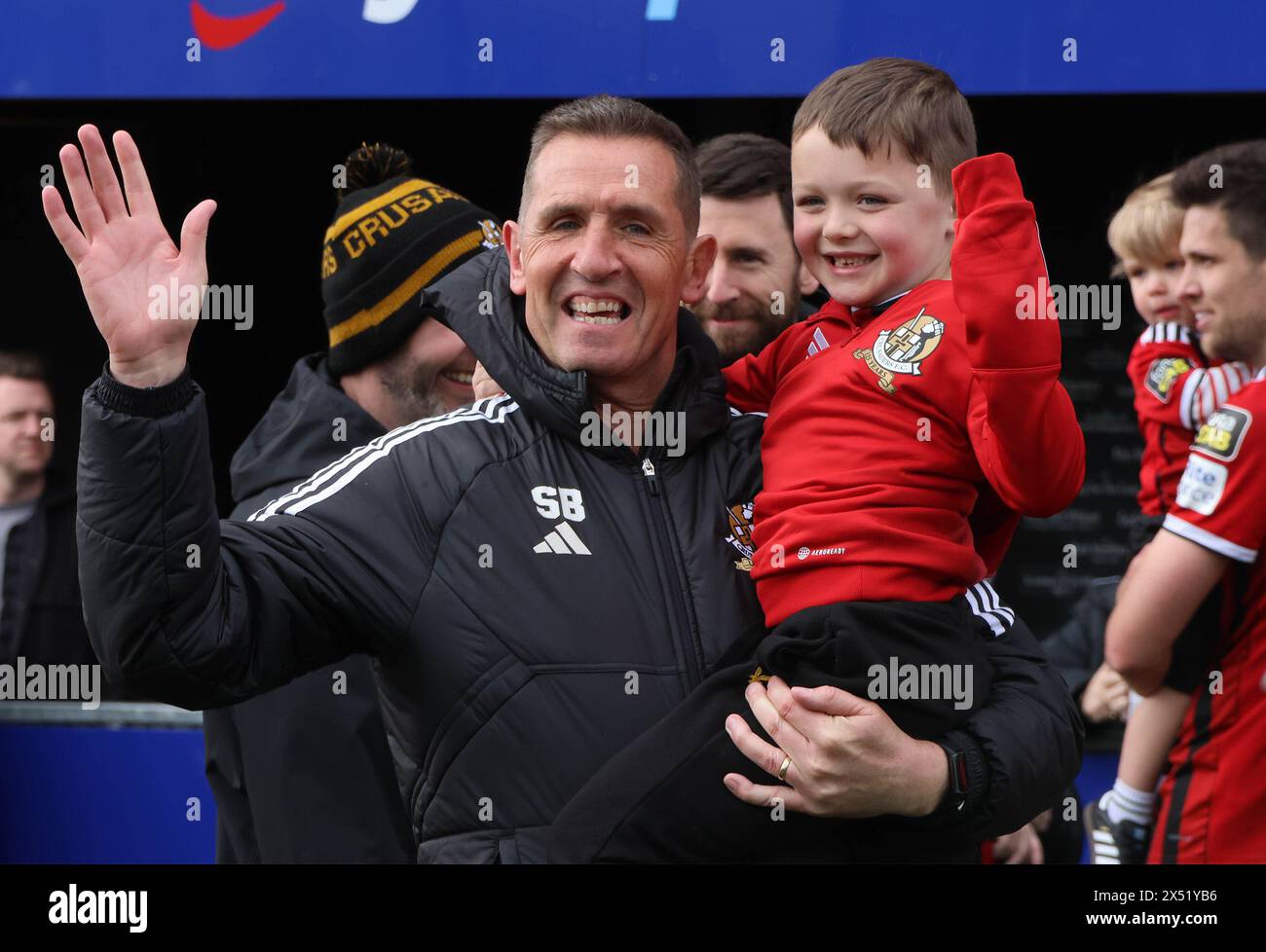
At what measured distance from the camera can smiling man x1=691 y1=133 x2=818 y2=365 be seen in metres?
3.43

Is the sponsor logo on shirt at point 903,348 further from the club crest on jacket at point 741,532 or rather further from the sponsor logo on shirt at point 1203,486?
the sponsor logo on shirt at point 1203,486

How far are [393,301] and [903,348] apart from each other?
1254 millimetres

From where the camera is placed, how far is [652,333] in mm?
2297

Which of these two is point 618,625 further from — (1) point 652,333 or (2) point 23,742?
(2) point 23,742

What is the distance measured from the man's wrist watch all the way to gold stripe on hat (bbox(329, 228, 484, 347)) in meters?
1.54

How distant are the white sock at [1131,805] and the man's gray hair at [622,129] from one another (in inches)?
79.8

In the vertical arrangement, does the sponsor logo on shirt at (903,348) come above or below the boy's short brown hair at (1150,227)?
below

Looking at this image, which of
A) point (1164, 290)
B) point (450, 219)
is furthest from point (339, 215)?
point (1164, 290)

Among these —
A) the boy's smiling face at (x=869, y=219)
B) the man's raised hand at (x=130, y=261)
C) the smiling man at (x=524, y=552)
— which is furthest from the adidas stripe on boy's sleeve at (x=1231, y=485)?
the man's raised hand at (x=130, y=261)

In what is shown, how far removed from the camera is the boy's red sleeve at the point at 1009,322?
2.03 m

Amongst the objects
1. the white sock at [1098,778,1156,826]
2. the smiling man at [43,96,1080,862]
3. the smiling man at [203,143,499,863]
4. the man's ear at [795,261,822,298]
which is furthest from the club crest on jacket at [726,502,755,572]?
the white sock at [1098,778,1156,826]

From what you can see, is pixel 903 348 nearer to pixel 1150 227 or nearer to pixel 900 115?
pixel 900 115

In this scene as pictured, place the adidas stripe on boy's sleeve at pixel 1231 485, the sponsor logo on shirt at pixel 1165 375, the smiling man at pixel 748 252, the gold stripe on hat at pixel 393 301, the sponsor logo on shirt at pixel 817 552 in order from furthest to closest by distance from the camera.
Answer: the sponsor logo on shirt at pixel 1165 375, the smiling man at pixel 748 252, the gold stripe on hat at pixel 393 301, the adidas stripe on boy's sleeve at pixel 1231 485, the sponsor logo on shirt at pixel 817 552

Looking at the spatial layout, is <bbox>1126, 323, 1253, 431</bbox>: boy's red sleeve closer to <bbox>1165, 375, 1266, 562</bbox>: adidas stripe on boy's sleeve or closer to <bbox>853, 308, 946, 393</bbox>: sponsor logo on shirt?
<bbox>1165, 375, 1266, 562</bbox>: adidas stripe on boy's sleeve
